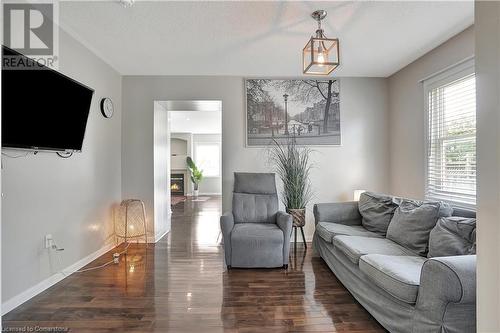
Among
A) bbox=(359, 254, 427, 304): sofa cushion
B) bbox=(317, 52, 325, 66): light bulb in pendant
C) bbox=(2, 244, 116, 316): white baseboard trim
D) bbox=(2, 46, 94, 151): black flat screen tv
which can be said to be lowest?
bbox=(2, 244, 116, 316): white baseboard trim

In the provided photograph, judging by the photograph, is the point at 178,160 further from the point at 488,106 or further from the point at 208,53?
the point at 488,106

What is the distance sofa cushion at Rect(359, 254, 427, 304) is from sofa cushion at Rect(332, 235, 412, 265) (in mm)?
126

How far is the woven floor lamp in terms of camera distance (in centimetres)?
382

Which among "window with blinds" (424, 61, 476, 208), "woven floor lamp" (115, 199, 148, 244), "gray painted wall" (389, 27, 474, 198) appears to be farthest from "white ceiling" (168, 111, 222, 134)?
"window with blinds" (424, 61, 476, 208)

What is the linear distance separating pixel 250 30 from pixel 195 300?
2.58 metres

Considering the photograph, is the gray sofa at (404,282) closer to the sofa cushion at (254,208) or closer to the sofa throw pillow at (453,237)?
the sofa throw pillow at (453,237)

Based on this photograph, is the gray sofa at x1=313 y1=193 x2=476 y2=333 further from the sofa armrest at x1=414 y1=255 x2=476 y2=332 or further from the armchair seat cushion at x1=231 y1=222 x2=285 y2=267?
the armchair seat cushion at x1=231 y1=222 x2=285 y2=267

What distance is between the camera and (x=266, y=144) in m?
4.12

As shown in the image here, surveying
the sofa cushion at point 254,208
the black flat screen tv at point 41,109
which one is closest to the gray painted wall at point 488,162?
the sofa cushion at point 254,208

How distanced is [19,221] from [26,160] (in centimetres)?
50

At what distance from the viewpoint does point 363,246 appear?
7.93 ft

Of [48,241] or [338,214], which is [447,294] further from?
[48,241]

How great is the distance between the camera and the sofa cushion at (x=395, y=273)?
5.54 ft

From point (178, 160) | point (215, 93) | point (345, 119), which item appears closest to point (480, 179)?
point (345, 119)
